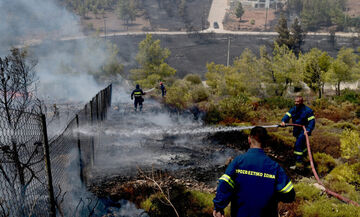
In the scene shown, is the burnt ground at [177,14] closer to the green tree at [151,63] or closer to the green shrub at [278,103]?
the green tree at [151,63]

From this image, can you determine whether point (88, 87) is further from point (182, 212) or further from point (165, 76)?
point (182, 212)

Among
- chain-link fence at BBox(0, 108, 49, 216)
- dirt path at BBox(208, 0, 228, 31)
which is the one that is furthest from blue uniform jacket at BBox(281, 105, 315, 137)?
dirt path at BBox(208, 0, 228, 31)

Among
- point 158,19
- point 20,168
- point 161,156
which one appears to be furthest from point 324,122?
point 158,19

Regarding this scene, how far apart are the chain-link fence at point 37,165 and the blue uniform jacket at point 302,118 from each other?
14.0ft

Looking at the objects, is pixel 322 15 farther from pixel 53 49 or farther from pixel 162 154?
pixel 162 154

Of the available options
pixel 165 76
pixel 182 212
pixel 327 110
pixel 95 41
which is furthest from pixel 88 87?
pixel 182 212

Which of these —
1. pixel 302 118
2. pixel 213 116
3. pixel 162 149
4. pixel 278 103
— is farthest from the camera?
pixel 278 103

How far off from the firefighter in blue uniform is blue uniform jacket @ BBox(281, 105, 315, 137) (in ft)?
13.1

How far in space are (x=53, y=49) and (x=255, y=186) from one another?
49508 millimetres

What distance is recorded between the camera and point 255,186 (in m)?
2.95

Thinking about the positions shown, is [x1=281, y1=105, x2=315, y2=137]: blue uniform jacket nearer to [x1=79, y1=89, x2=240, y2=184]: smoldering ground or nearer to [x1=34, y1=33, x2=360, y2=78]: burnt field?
[x1=79, y1=89, x2=240, y2=184]: smoldering ground

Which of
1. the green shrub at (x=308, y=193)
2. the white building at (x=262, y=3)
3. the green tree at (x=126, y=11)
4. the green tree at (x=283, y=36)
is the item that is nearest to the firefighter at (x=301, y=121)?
the green shrub at (x=308, y=193)

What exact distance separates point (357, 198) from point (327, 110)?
919cm

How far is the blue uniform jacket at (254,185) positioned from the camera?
294 cm
